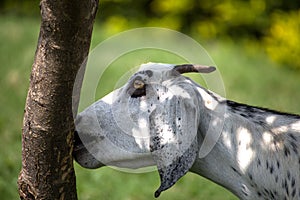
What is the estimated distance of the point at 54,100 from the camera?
Answer: 334 centimetres

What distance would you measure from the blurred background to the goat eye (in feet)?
5.57

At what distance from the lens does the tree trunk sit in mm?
3164

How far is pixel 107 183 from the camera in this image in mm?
5512

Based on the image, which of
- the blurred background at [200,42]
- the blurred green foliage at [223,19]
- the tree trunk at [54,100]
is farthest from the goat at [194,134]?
the blurred green foliage at [223,19]

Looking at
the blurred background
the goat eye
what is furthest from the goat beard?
the blurred background

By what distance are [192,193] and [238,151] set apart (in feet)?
6.17

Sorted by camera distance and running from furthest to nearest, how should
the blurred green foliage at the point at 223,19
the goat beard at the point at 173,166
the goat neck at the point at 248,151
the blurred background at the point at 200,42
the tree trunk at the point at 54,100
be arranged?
the blurred green foliage at the point at 223,19
the blurred background at the point at 200,42
the goat neck at the point at 248,151
the goat beard at the point at 173,166
the tree trunk at the point at 54,100

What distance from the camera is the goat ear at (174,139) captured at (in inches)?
136

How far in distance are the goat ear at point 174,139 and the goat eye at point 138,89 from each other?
0.45 ft

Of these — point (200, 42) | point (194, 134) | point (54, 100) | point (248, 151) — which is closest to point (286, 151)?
point (248, 151)

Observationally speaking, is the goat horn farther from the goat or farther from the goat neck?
the goat neck

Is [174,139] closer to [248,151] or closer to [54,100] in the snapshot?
[248,151]

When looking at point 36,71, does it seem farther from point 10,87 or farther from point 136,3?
point 136,3

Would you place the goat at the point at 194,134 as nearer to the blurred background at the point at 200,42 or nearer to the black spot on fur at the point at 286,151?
the black spot on fur at the point at 286,151
